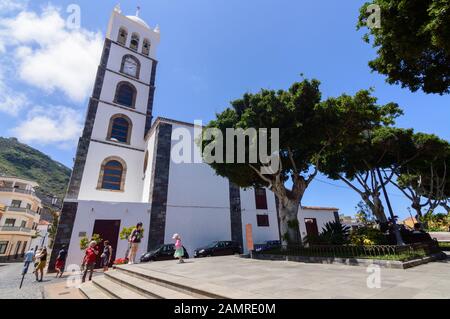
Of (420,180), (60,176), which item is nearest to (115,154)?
(420,180)

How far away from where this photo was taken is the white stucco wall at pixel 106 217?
615 inches

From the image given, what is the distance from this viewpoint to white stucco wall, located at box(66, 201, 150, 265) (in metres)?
15.6

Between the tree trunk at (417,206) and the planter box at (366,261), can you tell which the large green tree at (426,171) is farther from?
the planter box at (366,261)

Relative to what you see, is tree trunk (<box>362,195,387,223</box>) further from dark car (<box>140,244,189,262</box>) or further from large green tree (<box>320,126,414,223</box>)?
dark car (<box>140,244,189,262</box>)

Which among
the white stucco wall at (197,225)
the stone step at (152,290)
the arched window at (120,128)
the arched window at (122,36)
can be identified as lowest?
the stone step at (152,290)

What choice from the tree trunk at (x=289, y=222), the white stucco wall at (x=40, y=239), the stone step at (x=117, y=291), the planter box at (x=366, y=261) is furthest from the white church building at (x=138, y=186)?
the white stucco wall at (x=40, y=239)

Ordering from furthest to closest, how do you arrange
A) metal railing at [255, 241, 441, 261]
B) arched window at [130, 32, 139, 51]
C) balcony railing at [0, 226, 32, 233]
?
balcony railing at [0, 226, 32, 233], arched window at [130, 32, 139, 51], metal railing at [255, 241, 441, 261]

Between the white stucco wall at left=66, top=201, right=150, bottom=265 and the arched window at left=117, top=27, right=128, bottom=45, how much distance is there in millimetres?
19363

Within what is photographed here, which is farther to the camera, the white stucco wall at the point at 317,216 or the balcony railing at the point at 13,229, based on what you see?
the balcony railing at the point at 13,229

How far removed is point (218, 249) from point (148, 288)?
1211 cm

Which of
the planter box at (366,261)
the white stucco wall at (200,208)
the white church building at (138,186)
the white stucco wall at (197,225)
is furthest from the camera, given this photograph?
the white stucco wall at (200,208)

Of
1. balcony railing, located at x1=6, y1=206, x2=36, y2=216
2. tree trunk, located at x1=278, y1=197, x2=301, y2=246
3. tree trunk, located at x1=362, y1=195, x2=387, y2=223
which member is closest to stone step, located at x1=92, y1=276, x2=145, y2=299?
tree trunk, located at x1=278, y1=197, x2=301, y2=246

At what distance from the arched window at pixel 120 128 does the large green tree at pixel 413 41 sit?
2058 centimetres

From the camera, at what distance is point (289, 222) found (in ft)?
42.6
